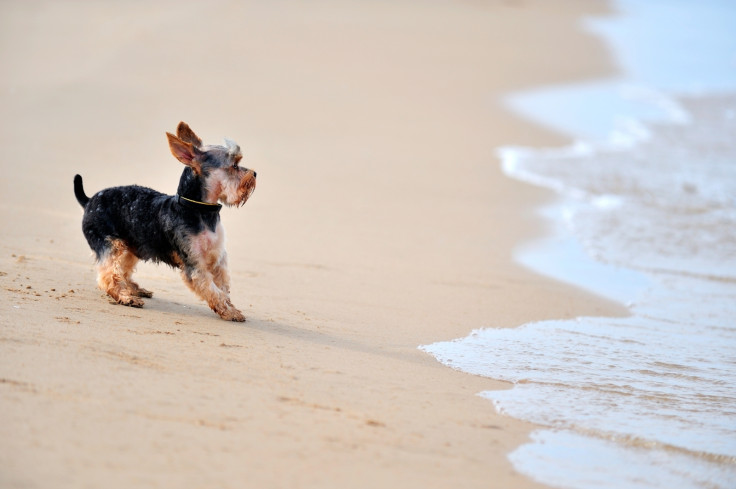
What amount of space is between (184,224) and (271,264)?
206 centimetres

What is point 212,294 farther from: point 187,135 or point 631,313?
point 631,313

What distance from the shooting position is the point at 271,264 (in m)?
8.05

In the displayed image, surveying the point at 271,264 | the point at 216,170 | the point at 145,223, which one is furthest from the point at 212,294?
the point at 271,264

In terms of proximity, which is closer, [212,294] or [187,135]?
[212,294]

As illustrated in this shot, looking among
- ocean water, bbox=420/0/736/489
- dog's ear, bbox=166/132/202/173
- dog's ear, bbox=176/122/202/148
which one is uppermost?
Result: dog's ear, bbox=176/122/202/148

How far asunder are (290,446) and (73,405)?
108 cm

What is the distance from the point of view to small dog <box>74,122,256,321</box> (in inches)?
239

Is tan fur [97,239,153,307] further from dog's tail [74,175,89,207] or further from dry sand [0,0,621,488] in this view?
dog's tail [74,175,89,207]

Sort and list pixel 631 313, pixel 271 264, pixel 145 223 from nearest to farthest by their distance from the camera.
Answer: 1. pixel 145 223
2. pixel 631 313
3. pixel 271 264

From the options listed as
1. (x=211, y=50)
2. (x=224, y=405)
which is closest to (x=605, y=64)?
(x=211, y=50)

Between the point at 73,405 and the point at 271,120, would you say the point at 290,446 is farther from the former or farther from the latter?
the point at 271,120

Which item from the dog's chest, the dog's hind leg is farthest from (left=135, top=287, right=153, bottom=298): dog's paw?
the dog's chest

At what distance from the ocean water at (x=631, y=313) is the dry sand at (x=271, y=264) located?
315 mm

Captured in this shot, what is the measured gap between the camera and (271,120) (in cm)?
1443
